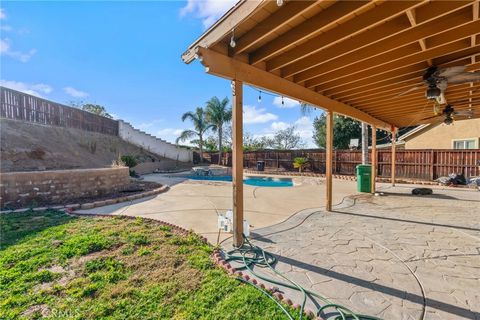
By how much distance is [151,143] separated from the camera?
1964 cm

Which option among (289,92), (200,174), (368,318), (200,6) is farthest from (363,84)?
(200,174)

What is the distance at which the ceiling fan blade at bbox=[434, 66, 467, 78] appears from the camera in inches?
122

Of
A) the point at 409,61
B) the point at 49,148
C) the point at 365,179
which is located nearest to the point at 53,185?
the point at 49,148

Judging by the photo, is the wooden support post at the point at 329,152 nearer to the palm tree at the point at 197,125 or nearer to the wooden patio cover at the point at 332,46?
the wooden patio cover at the point at 332,46

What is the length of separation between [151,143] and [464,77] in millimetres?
19996

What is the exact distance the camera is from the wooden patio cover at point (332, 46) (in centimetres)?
224

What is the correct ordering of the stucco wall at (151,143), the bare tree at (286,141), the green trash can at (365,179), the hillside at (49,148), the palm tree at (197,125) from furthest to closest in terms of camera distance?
1. the bare tree at (286,141)
2. the palm tree at (197,125)
3. the stucco wall at (151,143)
4. the hillside at (49,148)
5. the green trash can at (365,179)

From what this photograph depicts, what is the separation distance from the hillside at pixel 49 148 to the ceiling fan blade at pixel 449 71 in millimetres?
11520

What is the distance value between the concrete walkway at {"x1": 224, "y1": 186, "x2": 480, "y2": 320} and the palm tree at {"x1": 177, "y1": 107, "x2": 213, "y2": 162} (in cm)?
1859

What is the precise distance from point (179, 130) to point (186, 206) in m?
18.3

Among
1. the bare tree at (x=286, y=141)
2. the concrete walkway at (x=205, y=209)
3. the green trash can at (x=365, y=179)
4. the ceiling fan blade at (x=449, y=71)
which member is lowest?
the concrete walkway at (x=205, y=209)

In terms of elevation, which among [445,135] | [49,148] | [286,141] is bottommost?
→ [49,148]

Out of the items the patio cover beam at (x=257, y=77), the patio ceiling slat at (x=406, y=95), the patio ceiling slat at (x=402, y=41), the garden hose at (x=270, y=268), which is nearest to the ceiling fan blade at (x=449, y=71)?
the patio ceiling slat at (x=402, y=41)

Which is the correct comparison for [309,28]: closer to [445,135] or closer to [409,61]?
[409,61]
